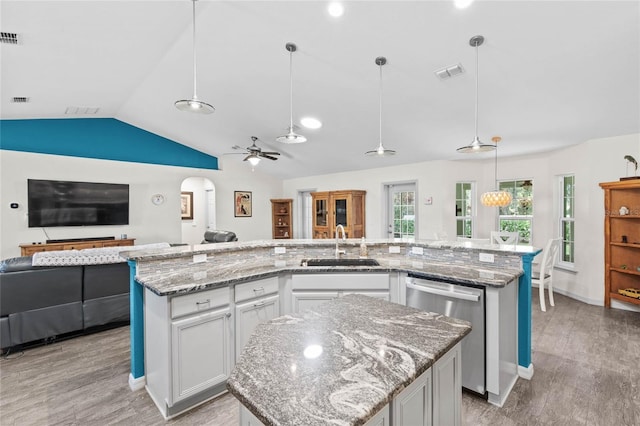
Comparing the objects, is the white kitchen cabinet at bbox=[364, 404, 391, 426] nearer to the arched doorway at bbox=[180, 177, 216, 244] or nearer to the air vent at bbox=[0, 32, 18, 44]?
the air vent at bbox=[0, 32, 18, 44]

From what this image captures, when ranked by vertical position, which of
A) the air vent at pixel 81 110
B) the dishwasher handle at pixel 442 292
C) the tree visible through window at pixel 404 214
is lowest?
the dishwasher handle at pixel 442 292

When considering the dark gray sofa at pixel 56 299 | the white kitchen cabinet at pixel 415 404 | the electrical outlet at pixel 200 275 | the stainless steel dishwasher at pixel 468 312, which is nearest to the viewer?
the white kitchen cabinet at pixel 415 404

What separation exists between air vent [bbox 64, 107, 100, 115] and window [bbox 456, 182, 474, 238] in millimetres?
6922

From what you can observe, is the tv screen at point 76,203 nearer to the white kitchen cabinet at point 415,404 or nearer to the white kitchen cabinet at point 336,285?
the white kitchen cabinet at point 336,285

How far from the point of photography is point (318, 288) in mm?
2639

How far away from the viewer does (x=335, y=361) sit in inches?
41.2

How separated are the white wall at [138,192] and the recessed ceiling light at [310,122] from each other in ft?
11.9

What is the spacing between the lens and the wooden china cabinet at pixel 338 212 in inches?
259

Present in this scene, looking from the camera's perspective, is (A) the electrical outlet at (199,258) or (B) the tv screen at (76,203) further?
(B) the tv screen at (76,203)

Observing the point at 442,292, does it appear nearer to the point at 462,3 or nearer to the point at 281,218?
the point at 462,3

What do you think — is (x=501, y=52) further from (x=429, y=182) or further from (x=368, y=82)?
(x=429, y=182)

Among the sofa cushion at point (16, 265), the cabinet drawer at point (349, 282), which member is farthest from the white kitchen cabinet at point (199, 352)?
the sofa cushion at point (16, 265)

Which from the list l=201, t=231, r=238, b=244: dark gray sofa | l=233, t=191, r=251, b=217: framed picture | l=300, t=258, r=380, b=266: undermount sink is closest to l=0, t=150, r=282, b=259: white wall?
l=233, t=191, r=251, b=217: framed picture

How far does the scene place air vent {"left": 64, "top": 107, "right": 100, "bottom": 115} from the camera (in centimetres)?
531
